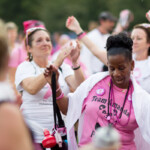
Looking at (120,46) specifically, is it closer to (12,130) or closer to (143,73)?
(143,73)

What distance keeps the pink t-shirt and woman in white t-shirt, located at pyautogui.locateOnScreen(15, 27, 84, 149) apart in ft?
1.92

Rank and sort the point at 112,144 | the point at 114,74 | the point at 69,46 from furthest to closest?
the point at 69,46, the point at 114,74, the point at 112,144

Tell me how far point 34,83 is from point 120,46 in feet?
3.26

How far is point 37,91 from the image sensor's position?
11.6 ft

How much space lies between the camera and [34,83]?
11.4ft

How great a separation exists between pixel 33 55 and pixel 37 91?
61 centimetres

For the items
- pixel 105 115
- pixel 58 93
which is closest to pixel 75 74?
pixel 58 93

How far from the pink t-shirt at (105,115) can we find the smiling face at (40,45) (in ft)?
3.46

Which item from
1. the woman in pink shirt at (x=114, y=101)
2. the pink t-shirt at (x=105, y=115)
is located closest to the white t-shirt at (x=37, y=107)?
the woman in pink shirt at (x=114, y=101)

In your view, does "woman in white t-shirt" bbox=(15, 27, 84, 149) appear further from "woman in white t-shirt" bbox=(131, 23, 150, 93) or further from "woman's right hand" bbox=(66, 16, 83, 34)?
"woman in white t-shirt" bbox=(131, 23, 150, 93)

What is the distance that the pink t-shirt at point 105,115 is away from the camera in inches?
118

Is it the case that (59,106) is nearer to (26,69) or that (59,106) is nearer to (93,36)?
(26,69)

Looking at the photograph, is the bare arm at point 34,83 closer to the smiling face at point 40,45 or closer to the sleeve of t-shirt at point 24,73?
the sleeve of t-shirt at point 24,73

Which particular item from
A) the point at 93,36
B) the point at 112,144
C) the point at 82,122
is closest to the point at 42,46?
the point at 82,122
